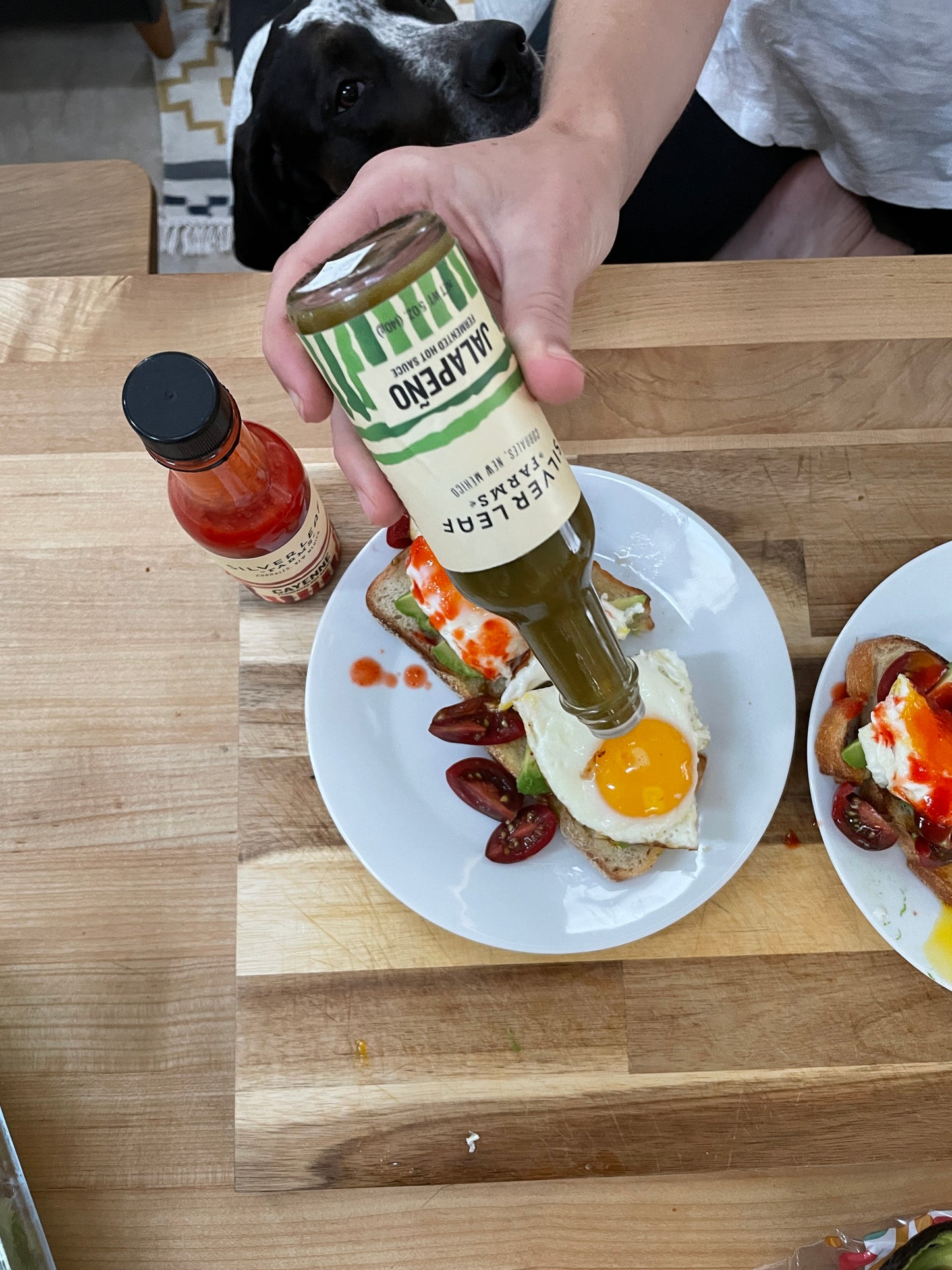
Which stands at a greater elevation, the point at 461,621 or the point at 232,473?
the point at 232,473

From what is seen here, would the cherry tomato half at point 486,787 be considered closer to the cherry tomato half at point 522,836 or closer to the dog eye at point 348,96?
the cherry tomato half at point 522,836

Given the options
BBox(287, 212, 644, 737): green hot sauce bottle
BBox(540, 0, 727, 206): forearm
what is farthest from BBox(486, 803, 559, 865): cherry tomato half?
BBox(540, 0, 727, 206): forearm

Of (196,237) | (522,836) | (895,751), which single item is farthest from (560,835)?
(196,237)

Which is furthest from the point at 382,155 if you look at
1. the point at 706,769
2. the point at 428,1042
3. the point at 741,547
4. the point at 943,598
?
the point at 428,1042

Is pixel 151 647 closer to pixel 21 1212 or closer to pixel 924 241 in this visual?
pixel 21 1212

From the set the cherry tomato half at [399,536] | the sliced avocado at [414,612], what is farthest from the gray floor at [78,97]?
the sliced avocado at [414,612]

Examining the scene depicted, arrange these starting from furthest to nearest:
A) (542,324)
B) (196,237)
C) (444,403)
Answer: (196,237) → (542,324) → (444,403)

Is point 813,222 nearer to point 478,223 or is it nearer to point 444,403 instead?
point 478,223
